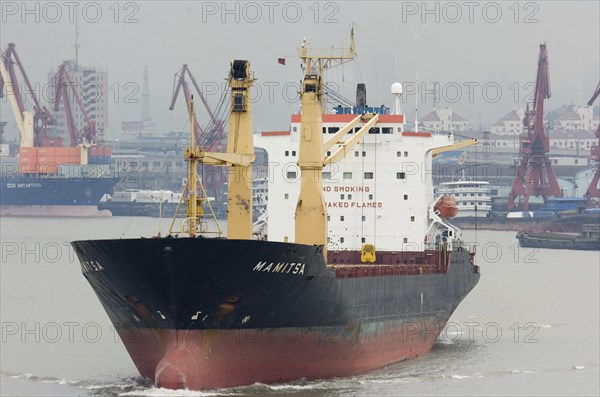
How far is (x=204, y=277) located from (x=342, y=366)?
5.56 m

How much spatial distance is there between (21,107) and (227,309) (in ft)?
505

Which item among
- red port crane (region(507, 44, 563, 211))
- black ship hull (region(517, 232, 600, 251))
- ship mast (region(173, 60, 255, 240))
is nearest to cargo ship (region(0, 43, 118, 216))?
red port crane (region(507, 44, 563, 211))

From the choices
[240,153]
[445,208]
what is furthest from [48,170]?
[240,153]

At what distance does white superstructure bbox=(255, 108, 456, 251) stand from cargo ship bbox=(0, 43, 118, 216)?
118 metres

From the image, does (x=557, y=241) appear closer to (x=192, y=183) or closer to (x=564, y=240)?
(x=564, y=240)

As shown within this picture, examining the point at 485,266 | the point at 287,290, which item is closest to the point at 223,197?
the point at 485,266

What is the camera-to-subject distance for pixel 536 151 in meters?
141

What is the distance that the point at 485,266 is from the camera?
3123 inches

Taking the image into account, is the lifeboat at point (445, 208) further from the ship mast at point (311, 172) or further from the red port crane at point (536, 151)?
the red port crane at point (536, 151)

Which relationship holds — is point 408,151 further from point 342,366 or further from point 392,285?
point 342,366

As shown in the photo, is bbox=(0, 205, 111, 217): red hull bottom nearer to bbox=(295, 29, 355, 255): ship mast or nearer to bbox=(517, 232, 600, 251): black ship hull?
bbox=(517, 232, 600, 251): black ship hull

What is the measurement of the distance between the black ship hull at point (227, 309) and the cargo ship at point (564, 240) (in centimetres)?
7145

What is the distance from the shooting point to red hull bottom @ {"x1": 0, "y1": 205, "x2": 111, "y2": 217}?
16062 centimetres

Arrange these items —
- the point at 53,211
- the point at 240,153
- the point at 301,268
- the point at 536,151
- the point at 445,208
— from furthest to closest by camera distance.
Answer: the point at 53,211 → the point at 536,151 → the point at 445,208 → the point at 240,153 → the point at 301,268
